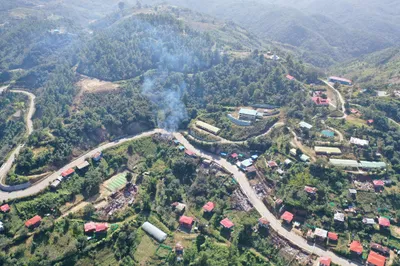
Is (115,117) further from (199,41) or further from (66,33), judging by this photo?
(66,33)

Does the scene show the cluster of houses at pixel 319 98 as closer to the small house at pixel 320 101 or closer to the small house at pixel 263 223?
the small house at pixel 320 101

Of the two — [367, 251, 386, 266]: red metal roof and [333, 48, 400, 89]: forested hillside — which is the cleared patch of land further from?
[333, 48, 400, 89]: forested hillside

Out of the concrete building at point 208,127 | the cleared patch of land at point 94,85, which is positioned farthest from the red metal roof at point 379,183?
the cleared patch of land at point 94,85

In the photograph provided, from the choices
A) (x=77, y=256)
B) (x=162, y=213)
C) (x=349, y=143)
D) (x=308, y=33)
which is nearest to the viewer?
(x=77, y=256)

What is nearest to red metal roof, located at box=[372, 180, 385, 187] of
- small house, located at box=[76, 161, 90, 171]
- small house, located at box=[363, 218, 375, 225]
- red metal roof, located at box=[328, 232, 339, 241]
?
small house, located at box=[363, 218, 375, 225]

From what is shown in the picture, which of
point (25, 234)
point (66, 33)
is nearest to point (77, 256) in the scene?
point (25, 234)

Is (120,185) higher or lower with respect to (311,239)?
lower
